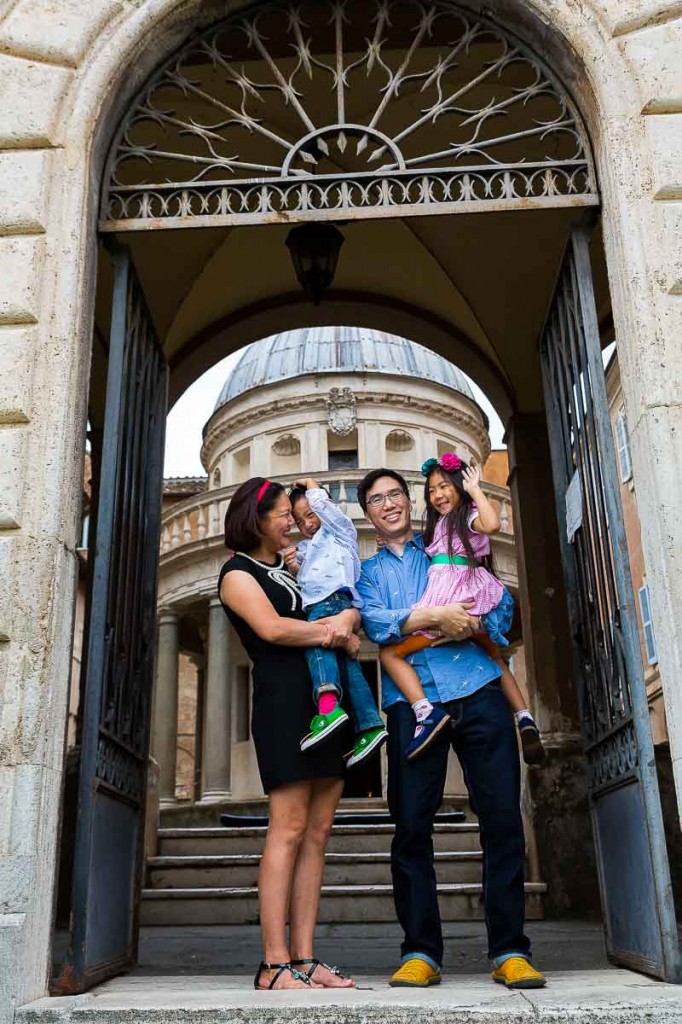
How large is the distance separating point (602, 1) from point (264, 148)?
3169 millimetres

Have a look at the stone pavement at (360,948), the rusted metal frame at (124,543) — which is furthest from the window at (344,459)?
the rusted metal frame at (124,543)

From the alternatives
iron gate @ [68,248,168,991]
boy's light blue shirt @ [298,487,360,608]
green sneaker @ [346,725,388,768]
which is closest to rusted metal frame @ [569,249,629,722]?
green sneaker @ [346,725,388,768]

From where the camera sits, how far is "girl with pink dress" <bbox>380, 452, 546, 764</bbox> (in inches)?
177

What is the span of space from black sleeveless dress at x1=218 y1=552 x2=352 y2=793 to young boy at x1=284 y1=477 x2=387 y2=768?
59mm

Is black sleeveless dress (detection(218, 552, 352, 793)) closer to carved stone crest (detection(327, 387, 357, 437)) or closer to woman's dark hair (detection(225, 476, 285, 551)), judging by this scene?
woman's dark hair (detection(225, 476, 285, 551))

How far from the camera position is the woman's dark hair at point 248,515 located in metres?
4.65

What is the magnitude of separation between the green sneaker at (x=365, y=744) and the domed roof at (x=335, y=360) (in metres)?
27.2

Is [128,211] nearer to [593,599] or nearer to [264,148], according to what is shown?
[264,148]

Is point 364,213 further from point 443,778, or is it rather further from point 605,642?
point 443,778

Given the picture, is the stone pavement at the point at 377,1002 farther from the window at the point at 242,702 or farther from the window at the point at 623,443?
the window at the point at 242,702

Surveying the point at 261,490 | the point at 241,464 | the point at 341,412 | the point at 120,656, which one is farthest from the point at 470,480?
the point at 241,464

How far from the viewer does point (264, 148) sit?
25.8 feet

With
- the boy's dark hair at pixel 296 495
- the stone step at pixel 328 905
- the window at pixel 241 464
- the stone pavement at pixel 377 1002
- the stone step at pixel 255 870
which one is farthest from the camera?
the window at pixel 241 464

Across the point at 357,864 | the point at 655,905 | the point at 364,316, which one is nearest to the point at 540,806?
the point at 357,864
